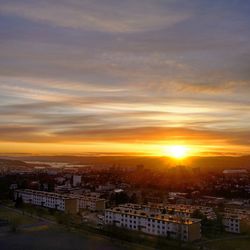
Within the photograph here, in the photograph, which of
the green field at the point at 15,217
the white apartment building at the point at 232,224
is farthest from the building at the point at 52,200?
the white apartment building at the point at 232,224

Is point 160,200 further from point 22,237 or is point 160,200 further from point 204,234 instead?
point 22,237

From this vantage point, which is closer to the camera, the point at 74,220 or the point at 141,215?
the point at 141,215

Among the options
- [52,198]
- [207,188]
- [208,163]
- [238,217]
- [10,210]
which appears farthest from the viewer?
[208,163]

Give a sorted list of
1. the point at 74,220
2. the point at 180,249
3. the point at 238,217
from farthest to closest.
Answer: the point at 74,220 < the point at 238,217 < the point at 180,249

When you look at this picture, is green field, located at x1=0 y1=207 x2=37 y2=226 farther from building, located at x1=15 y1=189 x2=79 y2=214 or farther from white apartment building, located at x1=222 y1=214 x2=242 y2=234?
white apartment building, located at x1=222 y1=214 x2=242 y2=234

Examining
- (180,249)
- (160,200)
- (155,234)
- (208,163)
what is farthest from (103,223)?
(208,163)

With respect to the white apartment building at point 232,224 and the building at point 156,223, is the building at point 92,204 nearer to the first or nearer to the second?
the building at point 156,223
